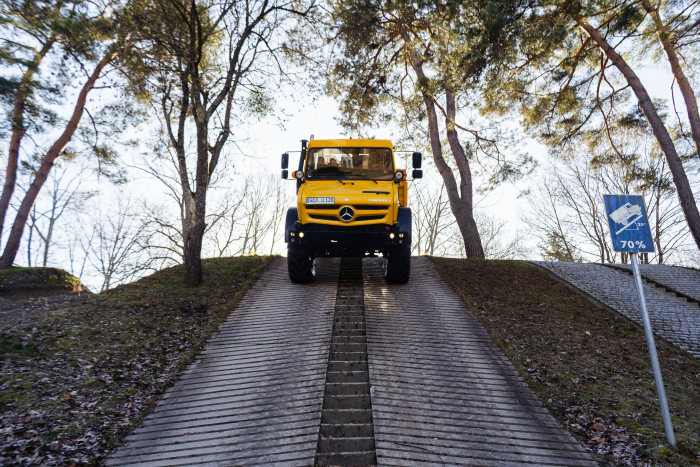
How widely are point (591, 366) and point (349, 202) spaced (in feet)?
15.7

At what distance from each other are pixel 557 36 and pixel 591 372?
6.89 m

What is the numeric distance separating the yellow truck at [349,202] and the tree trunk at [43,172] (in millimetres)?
7356

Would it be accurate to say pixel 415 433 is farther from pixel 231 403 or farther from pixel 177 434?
pixel 177 434

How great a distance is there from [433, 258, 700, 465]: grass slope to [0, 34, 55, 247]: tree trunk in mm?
10076

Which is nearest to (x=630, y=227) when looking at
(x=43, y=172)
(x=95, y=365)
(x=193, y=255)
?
(x=95, y=365)

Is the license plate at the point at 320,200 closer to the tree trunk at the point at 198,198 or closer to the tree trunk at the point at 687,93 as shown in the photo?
the tree trunk at the point at 198,198

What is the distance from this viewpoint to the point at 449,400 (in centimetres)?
477

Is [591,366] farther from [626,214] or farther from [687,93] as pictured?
[687,93]

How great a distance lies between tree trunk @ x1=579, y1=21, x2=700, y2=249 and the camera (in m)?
11.1

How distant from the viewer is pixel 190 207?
9508 millimetres

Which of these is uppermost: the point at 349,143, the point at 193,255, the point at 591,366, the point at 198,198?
the point at 349,143

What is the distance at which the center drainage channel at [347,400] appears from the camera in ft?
12.4

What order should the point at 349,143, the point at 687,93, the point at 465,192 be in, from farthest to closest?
1. the point at 465,192
2. the point at 687,93
3. the point at 349,143

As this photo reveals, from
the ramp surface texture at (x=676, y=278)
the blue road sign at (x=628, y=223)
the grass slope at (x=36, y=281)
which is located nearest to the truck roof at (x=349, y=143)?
the blue road sign at (x=628, y=223)
